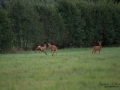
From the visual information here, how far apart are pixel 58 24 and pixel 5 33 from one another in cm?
1135

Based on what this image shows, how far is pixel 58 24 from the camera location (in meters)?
46.3

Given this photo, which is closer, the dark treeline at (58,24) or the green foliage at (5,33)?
the green foliage at (5,33)

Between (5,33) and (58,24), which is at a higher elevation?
(5,33)

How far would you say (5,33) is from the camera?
3700 cm

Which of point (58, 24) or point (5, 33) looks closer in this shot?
point (5, 33)

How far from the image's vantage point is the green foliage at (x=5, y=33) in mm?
36688

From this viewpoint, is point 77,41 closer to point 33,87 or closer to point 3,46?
point 3,46

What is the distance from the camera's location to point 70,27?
48.2 metres

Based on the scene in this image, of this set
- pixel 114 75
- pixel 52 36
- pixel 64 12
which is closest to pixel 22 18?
pixel 52 36

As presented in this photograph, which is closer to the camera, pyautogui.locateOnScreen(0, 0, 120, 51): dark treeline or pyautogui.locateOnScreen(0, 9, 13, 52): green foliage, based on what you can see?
pyautogui.locateOnScreen(0, 9, 13, 52): green foliage

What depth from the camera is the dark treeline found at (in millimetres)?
41031

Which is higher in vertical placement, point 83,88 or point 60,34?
Result: point 83,88

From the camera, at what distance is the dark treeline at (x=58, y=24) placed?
41.0m

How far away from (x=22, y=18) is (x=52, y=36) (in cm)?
595
